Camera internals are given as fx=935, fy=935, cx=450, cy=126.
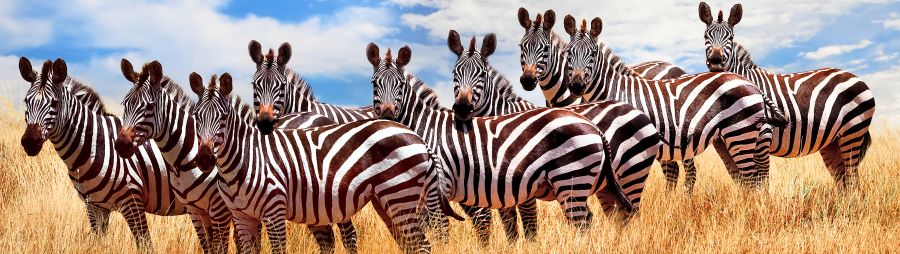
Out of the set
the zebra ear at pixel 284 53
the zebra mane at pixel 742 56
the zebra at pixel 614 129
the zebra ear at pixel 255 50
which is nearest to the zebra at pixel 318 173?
the zebra at pixel 614 129

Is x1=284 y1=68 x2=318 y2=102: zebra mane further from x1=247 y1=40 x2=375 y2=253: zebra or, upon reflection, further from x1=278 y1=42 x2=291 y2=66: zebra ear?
x1=278 y1=42 x2=291 y2=66: zebra ear

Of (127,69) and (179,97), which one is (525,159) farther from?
(127,69)

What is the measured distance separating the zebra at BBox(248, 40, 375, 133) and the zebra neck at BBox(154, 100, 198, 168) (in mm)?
2094

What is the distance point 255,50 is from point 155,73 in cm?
317

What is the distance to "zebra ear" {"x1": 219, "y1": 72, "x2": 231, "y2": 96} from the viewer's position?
671 cm

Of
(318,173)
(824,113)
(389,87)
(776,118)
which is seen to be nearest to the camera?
(318,173)

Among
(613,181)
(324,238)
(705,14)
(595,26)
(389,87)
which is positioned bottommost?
(324,238)

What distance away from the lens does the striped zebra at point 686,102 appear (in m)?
10.1

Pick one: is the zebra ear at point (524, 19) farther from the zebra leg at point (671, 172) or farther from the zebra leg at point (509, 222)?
the zebra leg at point (671, 172)

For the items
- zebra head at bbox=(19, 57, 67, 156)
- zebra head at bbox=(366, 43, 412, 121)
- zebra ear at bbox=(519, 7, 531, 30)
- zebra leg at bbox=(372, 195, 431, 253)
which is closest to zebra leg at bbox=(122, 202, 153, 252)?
zebra head at bbox=(19, 57, 67, 156)

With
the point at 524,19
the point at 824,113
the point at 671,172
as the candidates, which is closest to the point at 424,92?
the point at 524,19

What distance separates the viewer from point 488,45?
30.2 ft

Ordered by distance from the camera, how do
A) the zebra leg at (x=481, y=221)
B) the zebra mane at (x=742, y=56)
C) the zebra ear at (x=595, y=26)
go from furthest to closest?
1. the zebra mane at (x=742, y=56)
2. the zebra ear at (x=595, y=26)
3. the zebra leg at (x=481, y=221)

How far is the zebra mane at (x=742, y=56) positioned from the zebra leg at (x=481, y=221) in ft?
18.1
